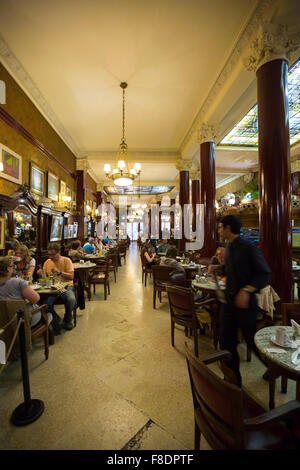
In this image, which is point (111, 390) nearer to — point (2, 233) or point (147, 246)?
point (2, 233)

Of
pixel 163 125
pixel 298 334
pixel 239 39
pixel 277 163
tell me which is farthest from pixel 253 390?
pixel 163 125

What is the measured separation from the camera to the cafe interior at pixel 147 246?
4.97 feet

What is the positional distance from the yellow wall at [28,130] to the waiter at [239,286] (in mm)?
4232

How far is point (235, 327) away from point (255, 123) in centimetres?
699

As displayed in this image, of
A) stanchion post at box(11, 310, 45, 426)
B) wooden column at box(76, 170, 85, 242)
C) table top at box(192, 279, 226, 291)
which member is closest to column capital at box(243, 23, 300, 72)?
table top at box(192, 279, 226, 291)

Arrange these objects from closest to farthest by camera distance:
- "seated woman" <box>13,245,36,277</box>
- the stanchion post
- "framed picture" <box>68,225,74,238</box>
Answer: the stanchion post, "seated woman" <box>13,245,36,277</box>, "framed picture" <box>68,225,74,238</box>

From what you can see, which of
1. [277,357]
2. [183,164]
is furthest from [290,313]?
[183,164]

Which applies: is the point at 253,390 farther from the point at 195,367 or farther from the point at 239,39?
the point at 239,39

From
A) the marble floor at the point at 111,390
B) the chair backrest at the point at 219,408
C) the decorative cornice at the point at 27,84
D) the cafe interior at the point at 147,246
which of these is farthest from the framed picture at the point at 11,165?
the chair backrest at the point at 219,408

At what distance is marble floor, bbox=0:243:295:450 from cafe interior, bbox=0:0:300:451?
14 mm

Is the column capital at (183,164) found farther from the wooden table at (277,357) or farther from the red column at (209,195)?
the wooden table at (277,357)

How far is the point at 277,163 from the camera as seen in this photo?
114 inches

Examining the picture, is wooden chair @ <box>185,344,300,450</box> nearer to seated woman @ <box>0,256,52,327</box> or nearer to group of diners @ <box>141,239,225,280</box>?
group of diners @ <box>141,239,225,280</box>

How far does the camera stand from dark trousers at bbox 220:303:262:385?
1858 millimetres
